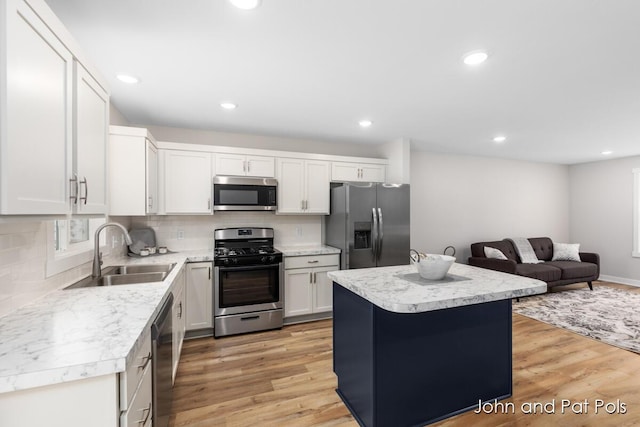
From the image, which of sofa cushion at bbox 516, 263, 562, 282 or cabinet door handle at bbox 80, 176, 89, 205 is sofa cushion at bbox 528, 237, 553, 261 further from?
cabinet door handle at bbox 80, 176, 89, 205

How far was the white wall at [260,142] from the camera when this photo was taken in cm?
379

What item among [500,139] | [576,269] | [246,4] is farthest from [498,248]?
[246,4]

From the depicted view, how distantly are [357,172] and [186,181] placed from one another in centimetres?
226

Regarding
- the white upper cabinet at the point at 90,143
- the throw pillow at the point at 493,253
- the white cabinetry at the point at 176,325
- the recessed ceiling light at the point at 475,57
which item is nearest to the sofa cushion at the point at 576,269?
the throw pillow at the point at 493,253

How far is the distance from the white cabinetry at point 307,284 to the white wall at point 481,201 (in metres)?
2.00

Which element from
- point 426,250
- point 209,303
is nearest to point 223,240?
point 209,303

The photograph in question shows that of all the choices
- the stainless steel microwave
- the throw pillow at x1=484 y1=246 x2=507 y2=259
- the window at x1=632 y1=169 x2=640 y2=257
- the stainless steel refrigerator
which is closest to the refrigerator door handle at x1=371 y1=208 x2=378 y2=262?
the stainless steel refrigerator

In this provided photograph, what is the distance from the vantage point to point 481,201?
567cm

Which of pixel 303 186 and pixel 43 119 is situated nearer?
pixel 43 119

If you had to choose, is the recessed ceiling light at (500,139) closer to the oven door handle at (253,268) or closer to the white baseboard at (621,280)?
the oven door handle at (253,268)

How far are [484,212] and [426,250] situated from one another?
5.02 ft

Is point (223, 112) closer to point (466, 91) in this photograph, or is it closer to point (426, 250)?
point (466, 91)

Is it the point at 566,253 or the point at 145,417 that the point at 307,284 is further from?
the point at 566,253

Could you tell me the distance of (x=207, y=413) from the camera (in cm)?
208
